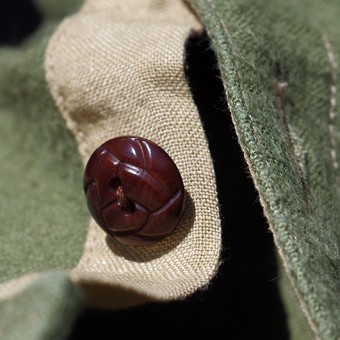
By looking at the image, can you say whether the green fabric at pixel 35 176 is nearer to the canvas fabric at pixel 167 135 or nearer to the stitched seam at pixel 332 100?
the canvas fabric at pixel 167 135

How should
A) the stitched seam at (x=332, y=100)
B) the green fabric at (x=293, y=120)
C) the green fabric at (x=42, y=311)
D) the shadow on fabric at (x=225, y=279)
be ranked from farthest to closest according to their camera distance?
1. the stitched seam at (x=332, y=100)
2. the shadow on fabric at (x=225, y=279)
3. the green fabric at (x=293, y=120)
4. the green fabric at (x=42, y=311)

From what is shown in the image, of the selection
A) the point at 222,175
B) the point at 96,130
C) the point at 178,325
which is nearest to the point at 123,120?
the point at 96,130

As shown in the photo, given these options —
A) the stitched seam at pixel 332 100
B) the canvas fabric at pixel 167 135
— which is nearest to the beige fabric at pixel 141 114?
the canvas fabric at pixel 167 135

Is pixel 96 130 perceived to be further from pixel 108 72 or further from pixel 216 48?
pixel 216 48

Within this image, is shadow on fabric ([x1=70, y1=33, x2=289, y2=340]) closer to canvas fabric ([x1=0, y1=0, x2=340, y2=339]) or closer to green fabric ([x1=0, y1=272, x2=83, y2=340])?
canvas fabric ([x1=0, y1=0, x2=340, y2=339])

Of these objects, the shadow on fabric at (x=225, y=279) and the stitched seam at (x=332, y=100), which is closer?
the shadow on fabric at (x=225, y=279)
